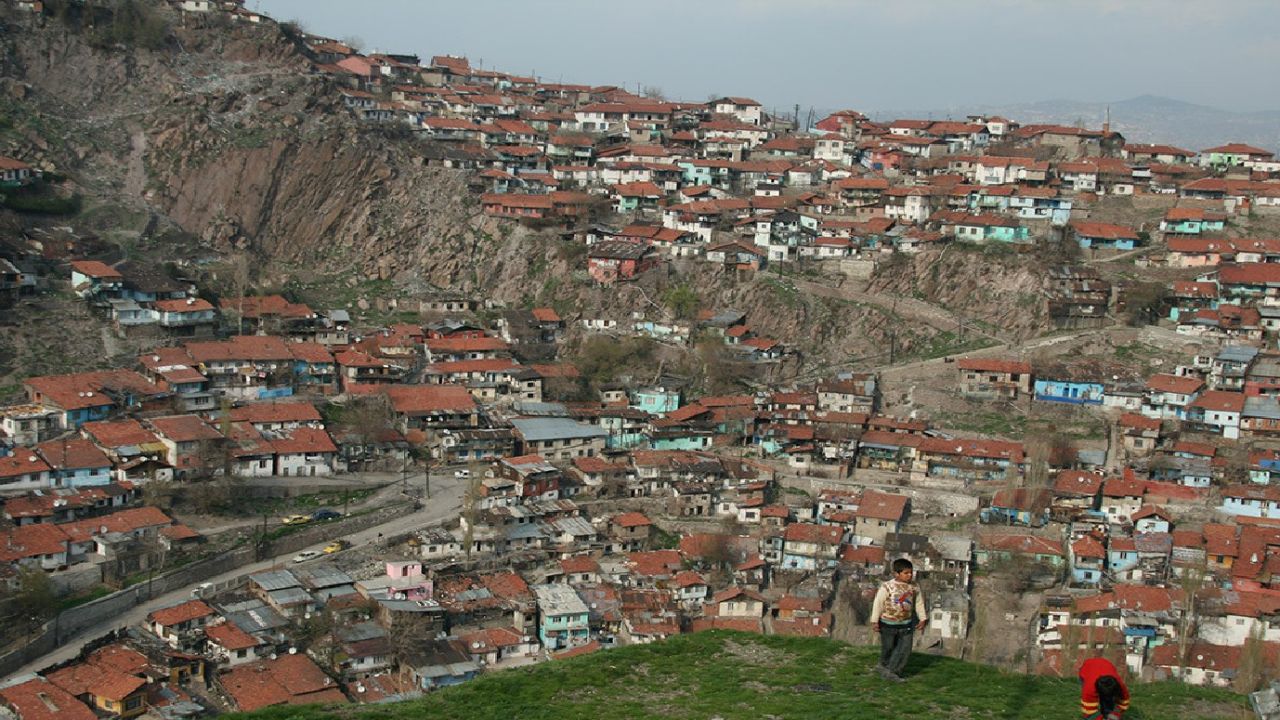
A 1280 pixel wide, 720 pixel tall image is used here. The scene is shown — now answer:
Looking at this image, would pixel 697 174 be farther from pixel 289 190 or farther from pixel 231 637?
pixel 231 637

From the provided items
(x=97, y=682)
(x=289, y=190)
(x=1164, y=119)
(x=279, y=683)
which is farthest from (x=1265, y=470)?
(x=1164, y=119)

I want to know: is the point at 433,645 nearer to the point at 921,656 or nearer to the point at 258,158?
the point at 921,656

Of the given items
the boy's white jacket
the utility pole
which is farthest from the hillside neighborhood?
the boy's white jacket

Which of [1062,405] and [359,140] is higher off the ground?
[359,140]

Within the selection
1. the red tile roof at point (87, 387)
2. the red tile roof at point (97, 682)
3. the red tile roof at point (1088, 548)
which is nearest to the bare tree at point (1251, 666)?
the red tile roof at point (1088, 548)

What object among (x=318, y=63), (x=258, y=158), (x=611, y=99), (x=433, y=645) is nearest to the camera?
(x=433, y=645)

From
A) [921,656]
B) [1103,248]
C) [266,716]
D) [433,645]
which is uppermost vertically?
[1103,248]

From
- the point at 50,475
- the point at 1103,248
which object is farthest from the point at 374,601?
the point at 1103,248
